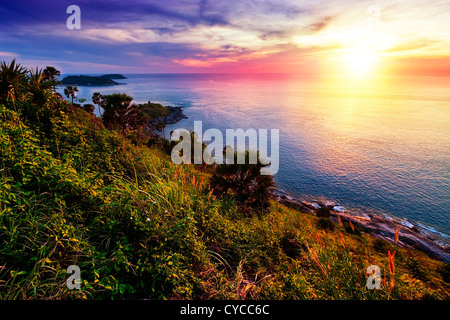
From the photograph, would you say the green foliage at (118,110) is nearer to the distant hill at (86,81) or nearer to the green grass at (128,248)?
the green grass at (128,248)

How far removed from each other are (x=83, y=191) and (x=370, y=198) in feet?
147

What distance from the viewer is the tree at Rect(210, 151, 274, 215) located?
9.04 m

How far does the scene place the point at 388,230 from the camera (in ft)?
89.7

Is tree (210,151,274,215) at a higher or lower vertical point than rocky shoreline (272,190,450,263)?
higher

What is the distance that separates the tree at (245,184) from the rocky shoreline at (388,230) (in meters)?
17.7

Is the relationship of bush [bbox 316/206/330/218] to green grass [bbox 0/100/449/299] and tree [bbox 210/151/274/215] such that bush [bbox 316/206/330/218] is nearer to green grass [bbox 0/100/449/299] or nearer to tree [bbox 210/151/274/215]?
tree [bbox 210/151/274/215]

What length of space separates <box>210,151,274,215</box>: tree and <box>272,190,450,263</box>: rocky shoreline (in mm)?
17748

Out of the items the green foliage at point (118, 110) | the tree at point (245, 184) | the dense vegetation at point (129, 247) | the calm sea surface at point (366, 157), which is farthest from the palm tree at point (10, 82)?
the calm sea surface at point (366, 157)

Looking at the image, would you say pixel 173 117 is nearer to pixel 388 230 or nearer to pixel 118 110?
pixel 118 110

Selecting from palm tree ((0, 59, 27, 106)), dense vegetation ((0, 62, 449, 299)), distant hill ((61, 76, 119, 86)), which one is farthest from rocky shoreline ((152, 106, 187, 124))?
distant hill ((61, 76, 119, 86))

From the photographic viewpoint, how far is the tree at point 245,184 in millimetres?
9039

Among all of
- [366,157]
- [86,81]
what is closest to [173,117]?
[366,157]

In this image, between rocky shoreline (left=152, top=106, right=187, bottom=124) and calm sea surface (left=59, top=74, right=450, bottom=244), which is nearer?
calm sea surface (left=59, top=74, right=450, bottom=244)

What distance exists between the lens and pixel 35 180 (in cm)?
388
